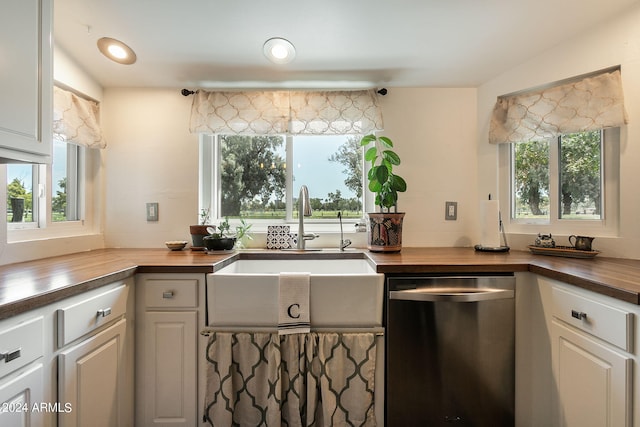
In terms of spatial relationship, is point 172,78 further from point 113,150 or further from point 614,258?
point 614,258

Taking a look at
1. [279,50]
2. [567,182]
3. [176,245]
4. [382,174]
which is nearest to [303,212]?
[382,174]

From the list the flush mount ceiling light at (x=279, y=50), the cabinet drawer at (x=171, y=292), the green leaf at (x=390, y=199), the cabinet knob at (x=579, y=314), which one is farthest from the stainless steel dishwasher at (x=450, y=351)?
the flush mount ceiling light at (x=279, y=50)

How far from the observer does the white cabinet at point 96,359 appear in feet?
3.43

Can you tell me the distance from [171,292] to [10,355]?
63 centimetres

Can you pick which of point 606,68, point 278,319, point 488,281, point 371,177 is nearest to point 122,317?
point 278,319

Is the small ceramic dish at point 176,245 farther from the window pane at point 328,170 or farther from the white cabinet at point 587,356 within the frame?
the white cabinet at point 587,356

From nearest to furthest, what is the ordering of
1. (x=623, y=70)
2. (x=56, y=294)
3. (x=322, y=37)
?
(x=56, y=294) < (x=623, y=70) < (x=322, y=37)

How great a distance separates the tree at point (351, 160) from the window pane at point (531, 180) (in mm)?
1060

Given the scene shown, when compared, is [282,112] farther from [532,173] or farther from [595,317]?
[595,317]

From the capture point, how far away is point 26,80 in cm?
114

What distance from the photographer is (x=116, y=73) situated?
2027mm

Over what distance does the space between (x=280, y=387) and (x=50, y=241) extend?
1534mm

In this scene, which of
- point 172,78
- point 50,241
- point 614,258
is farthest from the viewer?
point 172,78

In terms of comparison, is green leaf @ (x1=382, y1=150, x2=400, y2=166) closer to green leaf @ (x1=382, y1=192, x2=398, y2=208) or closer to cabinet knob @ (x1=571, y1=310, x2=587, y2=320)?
green leaf @ (x1=382, y1=192, x2=398, y2=208)
